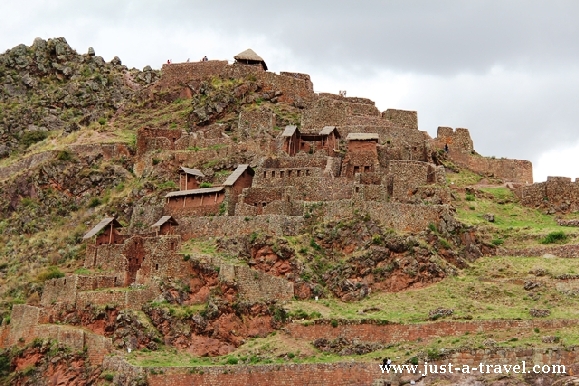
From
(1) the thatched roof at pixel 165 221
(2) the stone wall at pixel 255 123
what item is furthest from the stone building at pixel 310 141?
(1) the thatched roof at pixel 165 221

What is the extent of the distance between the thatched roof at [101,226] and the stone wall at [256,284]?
9.91m

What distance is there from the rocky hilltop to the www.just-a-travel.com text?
318 mm

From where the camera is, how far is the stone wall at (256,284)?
5944 centimetres

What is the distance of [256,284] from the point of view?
196 feet

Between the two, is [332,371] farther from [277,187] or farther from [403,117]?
[403,117]

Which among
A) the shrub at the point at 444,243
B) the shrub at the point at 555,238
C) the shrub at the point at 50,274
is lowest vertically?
the shrub at the point at 50,274

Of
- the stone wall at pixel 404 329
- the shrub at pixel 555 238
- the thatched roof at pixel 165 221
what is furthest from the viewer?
the thatched roof at pixel 165 221

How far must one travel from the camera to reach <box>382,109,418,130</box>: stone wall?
76.7 m

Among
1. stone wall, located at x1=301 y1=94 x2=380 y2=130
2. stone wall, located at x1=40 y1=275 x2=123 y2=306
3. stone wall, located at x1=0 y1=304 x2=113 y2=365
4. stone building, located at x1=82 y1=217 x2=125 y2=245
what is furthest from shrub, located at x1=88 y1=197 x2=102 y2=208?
stone wall, located at x1=301 y1=94 x2=380 y2=130

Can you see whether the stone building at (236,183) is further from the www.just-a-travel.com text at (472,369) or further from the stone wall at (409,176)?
the www.just-a-travel.com text at (472,369)

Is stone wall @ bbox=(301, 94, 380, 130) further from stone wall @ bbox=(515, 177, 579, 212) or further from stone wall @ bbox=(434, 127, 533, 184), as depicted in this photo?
stone wall @ bbox=(515, 177, 579, 212)

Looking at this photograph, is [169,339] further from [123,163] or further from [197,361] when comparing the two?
[123,163]

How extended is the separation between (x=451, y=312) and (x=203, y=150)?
77.6 ft

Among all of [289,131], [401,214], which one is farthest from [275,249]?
[289,131]
